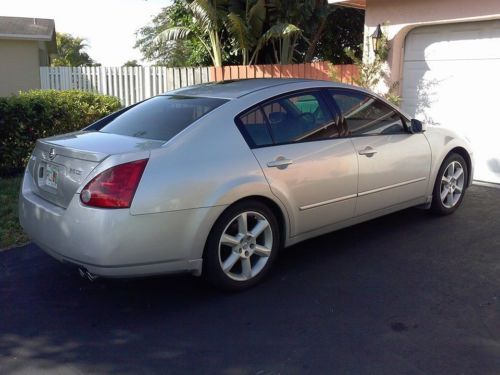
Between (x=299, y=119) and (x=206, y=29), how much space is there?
30.0ft

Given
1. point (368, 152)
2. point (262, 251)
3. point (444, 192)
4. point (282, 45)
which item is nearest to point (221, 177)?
point (262, 251)

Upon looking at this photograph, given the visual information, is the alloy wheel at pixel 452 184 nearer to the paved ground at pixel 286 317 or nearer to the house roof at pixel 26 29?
the paved ground at pixel 286 317

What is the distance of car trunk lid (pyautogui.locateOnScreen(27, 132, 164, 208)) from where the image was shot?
3.85m

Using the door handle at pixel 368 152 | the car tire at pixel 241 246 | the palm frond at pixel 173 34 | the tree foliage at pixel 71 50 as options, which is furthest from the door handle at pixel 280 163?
the tree foliage at pixel 71 50

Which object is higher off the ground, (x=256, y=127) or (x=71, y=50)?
(x=71, y=50)

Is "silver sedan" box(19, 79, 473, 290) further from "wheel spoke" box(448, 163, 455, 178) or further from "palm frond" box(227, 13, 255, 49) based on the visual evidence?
"palm frond" box(227, 13, 255, 49)

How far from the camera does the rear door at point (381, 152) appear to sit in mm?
5074

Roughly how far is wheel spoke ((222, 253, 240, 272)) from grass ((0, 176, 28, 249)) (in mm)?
2505

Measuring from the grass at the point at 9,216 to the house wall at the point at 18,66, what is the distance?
11188 mm

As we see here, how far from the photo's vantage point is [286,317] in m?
3.90

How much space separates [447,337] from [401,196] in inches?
84.2

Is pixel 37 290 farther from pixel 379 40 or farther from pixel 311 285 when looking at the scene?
pixel 379 40

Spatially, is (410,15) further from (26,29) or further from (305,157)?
(26,29)

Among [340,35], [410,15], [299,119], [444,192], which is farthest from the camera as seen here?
[340,35]
